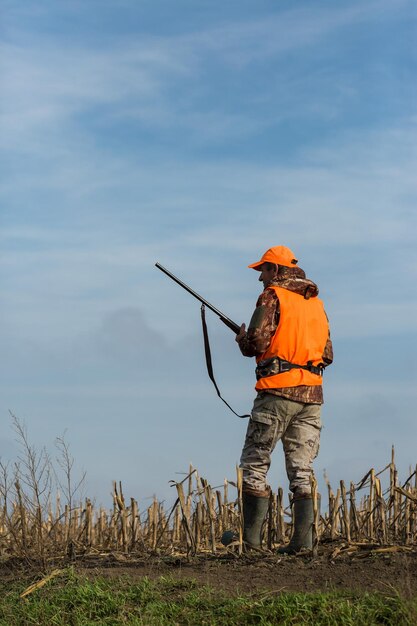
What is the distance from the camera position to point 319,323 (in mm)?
10820

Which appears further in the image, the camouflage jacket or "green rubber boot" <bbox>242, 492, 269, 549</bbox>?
"green rubber boot" <bbox>242, 492, 269, 549</bbox>

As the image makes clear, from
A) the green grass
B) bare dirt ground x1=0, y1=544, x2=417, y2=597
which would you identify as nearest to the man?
bare dirt ground x1=0, y1=544, x2=417, y2=597

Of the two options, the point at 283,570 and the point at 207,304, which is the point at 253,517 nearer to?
the point at 283,570

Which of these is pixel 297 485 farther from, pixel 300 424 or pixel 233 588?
pixel 233 588

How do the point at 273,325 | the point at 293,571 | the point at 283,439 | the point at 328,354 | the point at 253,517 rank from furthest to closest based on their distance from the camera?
the point at 328,354, the point at 283,439, the point at 253,517, the point at 273,325, the point at 293,571

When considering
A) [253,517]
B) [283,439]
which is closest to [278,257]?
[283,439]

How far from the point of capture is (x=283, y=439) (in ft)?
35.4

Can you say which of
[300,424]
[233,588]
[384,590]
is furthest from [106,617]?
[300,424]

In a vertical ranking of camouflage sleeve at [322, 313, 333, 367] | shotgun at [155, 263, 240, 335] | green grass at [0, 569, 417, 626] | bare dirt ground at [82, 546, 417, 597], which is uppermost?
shotgun at [155, 263, 240, 335]

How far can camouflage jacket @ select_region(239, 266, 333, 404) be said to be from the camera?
10.3 m

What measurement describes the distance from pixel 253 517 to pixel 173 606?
2.16 m

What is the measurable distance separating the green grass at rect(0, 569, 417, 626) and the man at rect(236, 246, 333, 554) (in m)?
1.73

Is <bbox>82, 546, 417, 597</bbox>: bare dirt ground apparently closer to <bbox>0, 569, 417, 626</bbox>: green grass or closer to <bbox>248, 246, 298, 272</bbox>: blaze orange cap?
<bbox>0, 569, 417, 626</bbox>: green grass

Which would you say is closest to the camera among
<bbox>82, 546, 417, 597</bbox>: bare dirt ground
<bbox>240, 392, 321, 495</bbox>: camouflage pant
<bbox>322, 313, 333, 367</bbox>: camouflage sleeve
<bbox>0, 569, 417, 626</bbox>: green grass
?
<bbox>0, 569, 417, 626</bbox>: green grass
